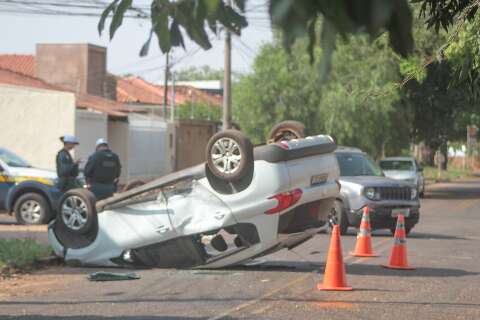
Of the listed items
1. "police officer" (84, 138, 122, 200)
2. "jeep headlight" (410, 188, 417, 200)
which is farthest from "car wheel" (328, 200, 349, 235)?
"police officer" (84, 138, 122, 200)

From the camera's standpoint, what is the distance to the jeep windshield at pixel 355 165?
771 inches

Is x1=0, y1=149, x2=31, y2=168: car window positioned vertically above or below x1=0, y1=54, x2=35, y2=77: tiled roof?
below

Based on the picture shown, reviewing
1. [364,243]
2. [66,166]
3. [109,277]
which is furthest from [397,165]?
[109,277]

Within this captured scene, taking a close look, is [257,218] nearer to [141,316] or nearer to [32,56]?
[141,316]

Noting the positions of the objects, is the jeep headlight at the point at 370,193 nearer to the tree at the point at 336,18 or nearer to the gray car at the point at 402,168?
the gray car at the point at 402,168

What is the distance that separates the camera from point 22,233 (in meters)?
18.0

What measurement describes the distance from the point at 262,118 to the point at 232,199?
27.6 metres

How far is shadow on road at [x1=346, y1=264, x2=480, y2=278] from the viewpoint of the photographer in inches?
473

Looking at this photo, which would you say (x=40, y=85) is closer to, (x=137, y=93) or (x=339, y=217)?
(x=339, y=217)

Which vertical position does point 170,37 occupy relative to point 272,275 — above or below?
above

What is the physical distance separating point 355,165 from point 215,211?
8.76 metres

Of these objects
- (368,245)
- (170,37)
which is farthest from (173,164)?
(170,37)

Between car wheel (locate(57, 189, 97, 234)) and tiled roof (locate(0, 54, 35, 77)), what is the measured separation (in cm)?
4929

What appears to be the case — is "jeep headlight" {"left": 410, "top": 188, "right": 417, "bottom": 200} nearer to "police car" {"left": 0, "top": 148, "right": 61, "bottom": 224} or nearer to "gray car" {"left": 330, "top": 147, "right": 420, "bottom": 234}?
"gray car" {"left": 330, "top": 147, "right": 420, "bottom": 234}
